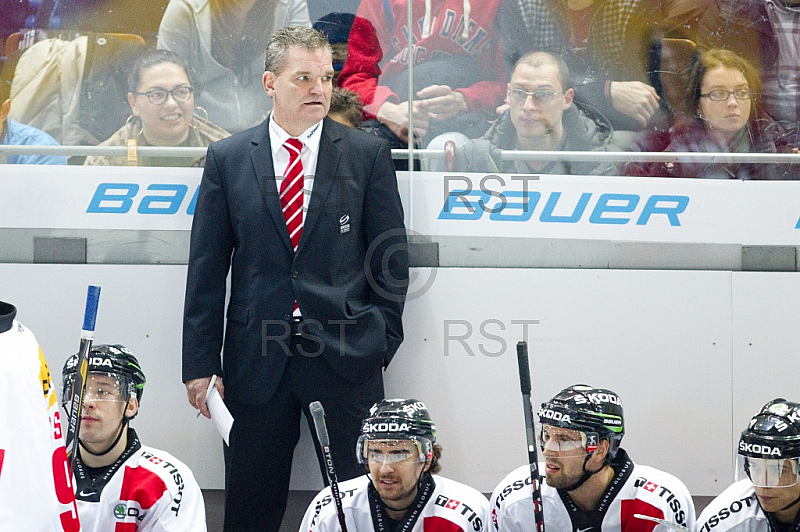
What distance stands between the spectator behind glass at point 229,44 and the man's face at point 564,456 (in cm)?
147

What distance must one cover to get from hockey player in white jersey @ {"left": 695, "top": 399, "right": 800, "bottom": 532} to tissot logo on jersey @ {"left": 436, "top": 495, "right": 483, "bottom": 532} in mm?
640

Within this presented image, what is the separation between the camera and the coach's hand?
3.35 m

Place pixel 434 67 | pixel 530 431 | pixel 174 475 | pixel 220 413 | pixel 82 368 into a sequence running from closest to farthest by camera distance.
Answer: pixel 82 368, pixel 530 431, pixel 174 475, pixel 220 413, pixel 434 67

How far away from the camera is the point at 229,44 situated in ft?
12.1

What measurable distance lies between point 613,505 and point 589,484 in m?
0.09

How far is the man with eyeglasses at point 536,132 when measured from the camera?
3.62 meters

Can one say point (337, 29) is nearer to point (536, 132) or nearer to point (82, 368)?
point (536, 132)

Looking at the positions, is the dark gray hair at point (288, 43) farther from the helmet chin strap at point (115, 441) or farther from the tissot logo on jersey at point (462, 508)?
the tissot logo on jersey at point (462, 508)

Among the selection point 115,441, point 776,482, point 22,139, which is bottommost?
point 776,482

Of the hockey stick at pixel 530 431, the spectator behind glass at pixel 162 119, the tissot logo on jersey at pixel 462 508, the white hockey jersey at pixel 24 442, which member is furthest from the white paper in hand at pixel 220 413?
the white hockey jersey at pixel 24 442

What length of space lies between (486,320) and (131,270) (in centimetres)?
121

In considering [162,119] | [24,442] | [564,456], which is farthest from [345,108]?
[24,442]

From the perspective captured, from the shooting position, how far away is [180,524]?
3.08 metres

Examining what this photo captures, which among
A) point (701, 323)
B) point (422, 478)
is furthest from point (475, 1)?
point (422, 478)
